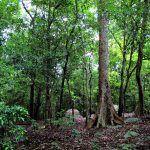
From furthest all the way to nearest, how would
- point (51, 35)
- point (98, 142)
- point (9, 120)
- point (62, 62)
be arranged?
point (62, 62) < point (51, 35) < point (98, 142) < point (9, 120)

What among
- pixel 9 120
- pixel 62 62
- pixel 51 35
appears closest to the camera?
pixel 9 120

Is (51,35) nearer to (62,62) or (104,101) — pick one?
(62,62)

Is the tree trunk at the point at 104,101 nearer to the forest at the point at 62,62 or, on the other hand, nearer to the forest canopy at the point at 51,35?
the forest at the point at 62,62

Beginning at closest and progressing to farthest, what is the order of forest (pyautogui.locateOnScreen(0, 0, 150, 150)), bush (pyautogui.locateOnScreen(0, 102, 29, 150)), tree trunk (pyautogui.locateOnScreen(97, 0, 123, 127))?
bush (pyautogui.locateOnScreen(0, 102, 29, 150))
forest (pyautogui.locateOnScreen(0, 0, 150, 150))
tree trunk (pyautogui.locateOnScreen(97, 0, 123, 127))

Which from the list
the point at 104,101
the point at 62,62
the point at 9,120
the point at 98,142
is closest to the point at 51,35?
the point at 62,62

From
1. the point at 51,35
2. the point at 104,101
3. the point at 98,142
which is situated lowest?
the point at 98,142

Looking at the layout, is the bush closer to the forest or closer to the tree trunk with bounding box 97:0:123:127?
the forest

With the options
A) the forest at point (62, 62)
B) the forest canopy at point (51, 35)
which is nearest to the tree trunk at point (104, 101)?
the forest at point (62, 62)

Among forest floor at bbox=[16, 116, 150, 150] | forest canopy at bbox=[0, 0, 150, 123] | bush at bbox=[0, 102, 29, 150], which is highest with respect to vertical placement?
forest canopy at bbox=[0, 0, 150, 123]

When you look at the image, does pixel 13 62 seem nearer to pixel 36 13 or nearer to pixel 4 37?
pixel 4 37

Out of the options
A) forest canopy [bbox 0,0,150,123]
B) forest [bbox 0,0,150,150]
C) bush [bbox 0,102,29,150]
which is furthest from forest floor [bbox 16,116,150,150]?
bush [bbox 0,102,29,150]

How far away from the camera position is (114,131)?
10539mm

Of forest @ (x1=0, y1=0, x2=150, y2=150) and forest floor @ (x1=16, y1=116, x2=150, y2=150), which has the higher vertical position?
forest @ (x1=0, y1=0, x2=150, y2=150)

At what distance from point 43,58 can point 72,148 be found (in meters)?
4.34
